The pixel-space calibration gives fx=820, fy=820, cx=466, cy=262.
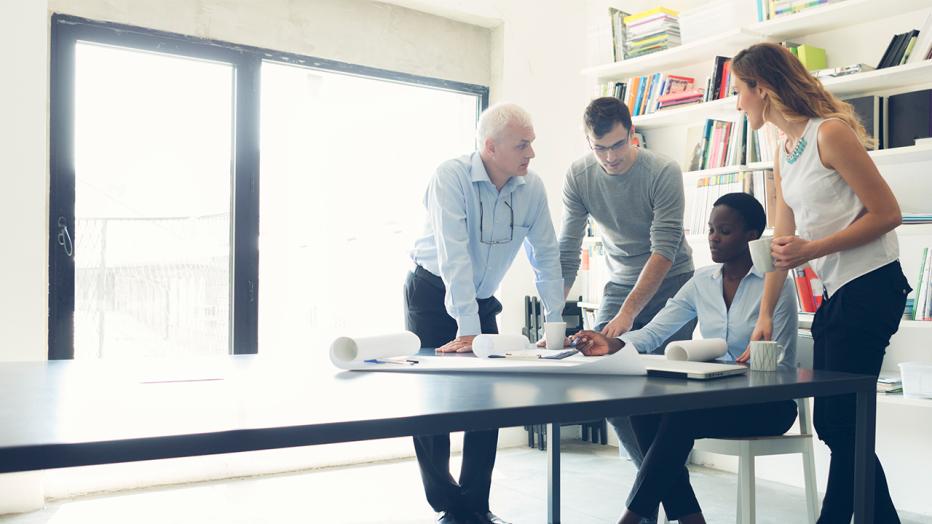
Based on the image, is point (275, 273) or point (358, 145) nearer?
point (275, 273)

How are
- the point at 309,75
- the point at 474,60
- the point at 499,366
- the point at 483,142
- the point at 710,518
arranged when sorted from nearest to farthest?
the point at 499,366, the point at 483,142, the point at 710,518, the point at 309,75, the point at 474,60

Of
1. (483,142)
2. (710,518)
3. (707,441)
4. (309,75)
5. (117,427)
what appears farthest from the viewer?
(309,75)

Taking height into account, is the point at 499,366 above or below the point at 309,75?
below

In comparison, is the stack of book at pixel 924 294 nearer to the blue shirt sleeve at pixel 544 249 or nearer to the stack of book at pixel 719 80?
the stack of book at pixel 719 80

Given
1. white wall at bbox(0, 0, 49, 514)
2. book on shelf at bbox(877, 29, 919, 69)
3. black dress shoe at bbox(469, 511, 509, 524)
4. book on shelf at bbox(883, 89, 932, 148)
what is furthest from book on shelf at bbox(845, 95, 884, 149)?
white wall at bbox(0, 0, 49, 514)

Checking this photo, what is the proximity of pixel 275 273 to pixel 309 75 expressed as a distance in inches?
38.7

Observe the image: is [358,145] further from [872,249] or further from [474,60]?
[872,249]

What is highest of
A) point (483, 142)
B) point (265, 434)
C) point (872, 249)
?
point (483, 142)

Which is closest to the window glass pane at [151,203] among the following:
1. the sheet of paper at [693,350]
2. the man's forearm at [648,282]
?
the man's forearm at [648,282]

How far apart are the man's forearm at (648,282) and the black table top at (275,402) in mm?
847

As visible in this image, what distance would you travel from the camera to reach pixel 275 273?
397cm

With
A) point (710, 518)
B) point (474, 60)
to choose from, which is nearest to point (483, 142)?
point (710, 518)

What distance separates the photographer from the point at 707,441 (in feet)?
7.13

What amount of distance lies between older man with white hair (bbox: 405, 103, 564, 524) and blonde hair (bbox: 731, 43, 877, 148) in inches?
27.3
